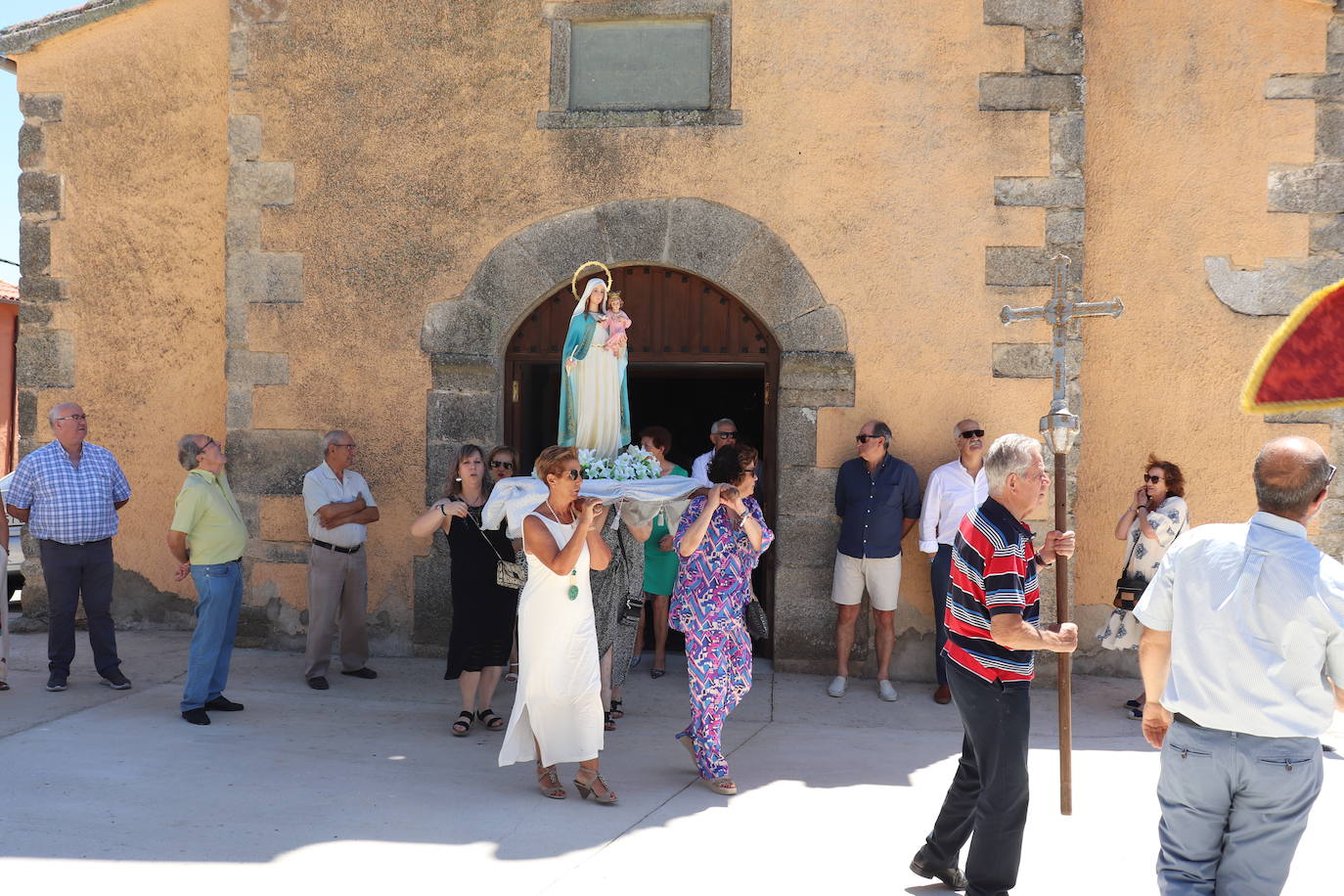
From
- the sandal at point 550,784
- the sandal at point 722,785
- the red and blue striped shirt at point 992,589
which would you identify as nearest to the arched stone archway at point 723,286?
the sandal at point 722,785

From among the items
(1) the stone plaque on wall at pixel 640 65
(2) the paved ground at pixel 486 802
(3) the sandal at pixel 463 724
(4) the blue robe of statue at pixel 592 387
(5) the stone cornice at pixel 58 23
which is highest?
(5) the stone cornice at pixel 58 23

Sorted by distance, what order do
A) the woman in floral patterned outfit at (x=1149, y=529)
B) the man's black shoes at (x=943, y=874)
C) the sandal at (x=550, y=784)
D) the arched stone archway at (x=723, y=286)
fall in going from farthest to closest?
the arched stone archway at (x=723, y=286) < the woman in floral patterned outfit at (x=1149, y=529) < the sandal at (x=550, y=784) < the man's black shoes at (x=943, y=874)

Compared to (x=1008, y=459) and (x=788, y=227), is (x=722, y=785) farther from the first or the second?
(x=788, y=227)

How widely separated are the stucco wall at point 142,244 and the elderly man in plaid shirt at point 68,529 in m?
1.36

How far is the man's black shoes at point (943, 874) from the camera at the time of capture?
12.4ft

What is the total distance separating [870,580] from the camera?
21.3ft

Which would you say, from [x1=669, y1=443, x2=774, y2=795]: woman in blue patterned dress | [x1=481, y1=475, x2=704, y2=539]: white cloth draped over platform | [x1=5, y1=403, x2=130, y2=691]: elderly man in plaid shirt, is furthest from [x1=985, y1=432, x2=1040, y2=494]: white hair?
[x1=5, y1=403, x2=130, y2=691]: elderly man in plaid shirt

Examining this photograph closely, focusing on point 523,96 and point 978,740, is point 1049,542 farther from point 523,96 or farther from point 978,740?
point 523,96

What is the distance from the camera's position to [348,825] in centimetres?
419

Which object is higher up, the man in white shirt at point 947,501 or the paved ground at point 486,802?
the man in white shirt at point 947,501

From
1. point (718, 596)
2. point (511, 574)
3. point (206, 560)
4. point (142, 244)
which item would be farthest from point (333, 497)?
point (718, 596)

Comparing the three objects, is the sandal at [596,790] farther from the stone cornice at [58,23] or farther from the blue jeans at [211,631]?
the stone cornice at [58,23]

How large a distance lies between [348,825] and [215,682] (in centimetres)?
187

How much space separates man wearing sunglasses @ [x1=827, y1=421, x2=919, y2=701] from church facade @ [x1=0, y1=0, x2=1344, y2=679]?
203 mm
